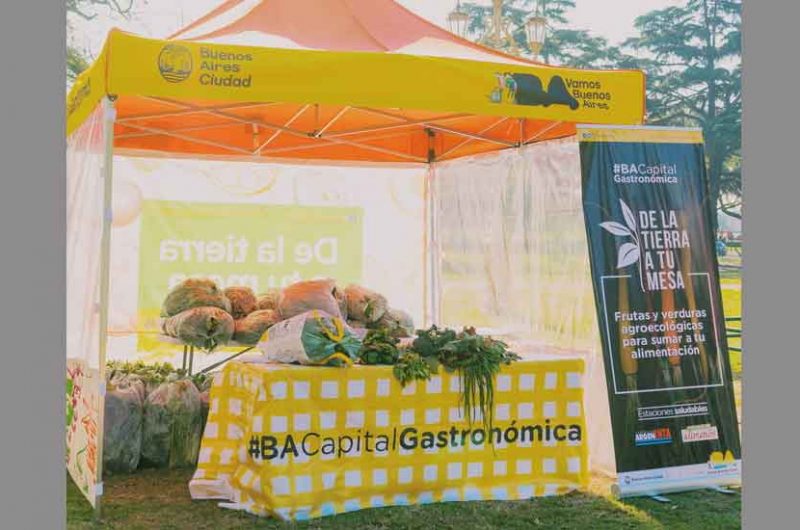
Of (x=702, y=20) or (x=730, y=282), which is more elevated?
(x=702, y=20)

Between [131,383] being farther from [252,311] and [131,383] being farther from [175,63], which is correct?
[175,63]

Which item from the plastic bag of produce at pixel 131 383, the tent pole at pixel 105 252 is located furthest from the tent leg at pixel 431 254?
the tent pole at pixel 105 252

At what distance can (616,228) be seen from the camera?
5914 mm

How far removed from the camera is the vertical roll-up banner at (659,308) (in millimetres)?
5848

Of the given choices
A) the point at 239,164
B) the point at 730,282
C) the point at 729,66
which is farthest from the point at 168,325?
the point at 729,66

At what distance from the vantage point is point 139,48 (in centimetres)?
518

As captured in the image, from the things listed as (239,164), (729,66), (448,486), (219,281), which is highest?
(729,66)

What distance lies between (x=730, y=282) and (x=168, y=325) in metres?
12.1

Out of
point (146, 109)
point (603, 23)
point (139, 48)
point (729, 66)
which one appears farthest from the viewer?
point (603, 23)

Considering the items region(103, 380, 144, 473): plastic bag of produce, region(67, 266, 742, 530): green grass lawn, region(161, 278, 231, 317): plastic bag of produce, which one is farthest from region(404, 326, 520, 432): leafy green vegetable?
region(103, 380, 144, 473): plastic bag of produce

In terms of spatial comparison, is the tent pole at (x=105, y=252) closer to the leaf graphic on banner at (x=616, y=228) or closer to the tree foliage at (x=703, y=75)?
the leaf graphic on banner at (x=616, y=228)

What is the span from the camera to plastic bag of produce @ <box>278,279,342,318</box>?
258 inches

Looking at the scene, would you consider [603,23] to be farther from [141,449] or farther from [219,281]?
[141,449]

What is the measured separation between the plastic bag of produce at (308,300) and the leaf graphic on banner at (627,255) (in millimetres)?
1781
